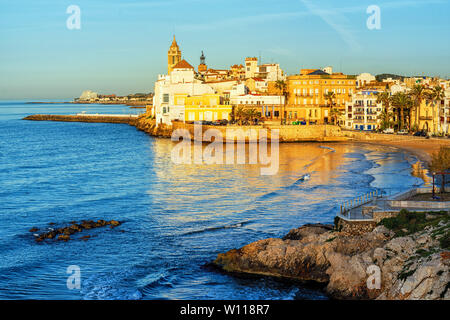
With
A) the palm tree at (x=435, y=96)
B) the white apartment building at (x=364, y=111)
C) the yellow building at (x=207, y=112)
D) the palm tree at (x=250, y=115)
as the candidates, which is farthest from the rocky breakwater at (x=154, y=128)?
the palm tree at (x=435, y=96)

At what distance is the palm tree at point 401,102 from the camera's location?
80.0 meters

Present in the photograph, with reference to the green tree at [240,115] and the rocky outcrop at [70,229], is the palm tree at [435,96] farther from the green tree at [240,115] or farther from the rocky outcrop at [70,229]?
the rocky outcrop at [70,229]

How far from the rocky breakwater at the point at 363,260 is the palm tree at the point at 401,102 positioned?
58719 mm

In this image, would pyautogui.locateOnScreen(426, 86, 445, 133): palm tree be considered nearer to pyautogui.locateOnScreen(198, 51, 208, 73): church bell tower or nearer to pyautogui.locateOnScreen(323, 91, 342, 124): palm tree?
pyautogui.locateOnScreen(323, 91, 342, 124): palm tree

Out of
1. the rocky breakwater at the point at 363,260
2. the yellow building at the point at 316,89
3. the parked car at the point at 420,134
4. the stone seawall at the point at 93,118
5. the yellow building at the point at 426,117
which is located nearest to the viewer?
the rocky breakwater at the point at 363,260

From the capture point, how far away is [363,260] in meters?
21.2

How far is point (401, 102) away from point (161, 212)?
2114 inches

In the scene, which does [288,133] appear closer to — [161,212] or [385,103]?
[385,103]

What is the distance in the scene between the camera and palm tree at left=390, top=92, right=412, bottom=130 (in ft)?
262

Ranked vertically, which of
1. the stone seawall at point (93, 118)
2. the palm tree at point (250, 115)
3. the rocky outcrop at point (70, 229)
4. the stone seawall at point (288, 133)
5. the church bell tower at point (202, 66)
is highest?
the church bell tower at point (202, 66)

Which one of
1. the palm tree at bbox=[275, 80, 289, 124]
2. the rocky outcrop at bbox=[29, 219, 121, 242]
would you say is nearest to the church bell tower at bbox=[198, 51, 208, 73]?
the palm tree at bbox=[275, 80, 289, 124]
